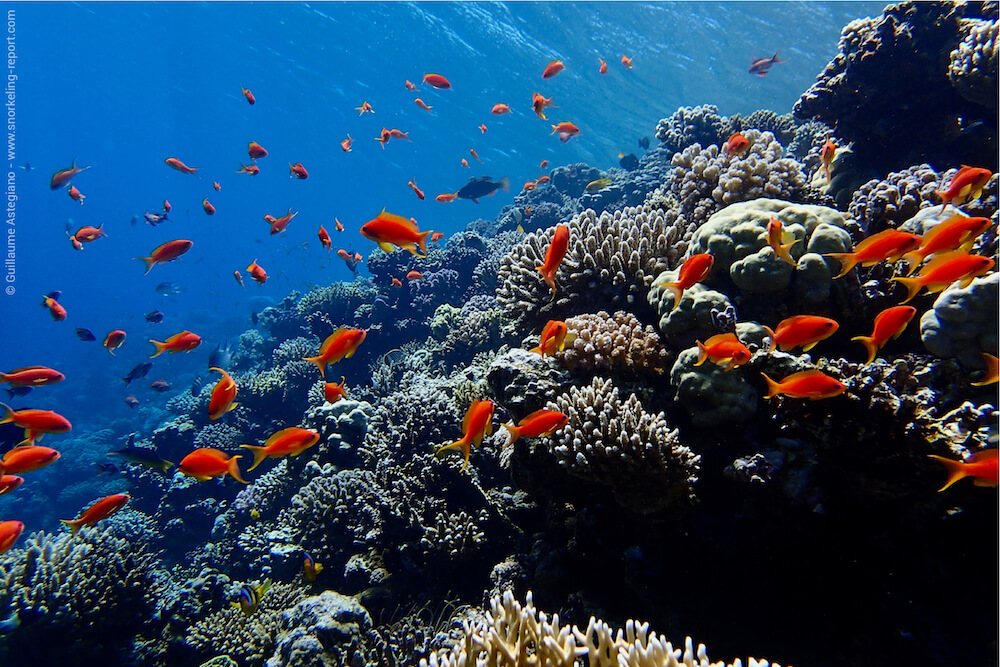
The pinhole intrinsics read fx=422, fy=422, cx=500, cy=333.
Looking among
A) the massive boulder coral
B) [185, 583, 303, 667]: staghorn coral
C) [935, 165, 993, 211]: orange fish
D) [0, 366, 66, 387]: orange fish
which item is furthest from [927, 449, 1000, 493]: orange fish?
[0, 366, 66, 387]: orange fish

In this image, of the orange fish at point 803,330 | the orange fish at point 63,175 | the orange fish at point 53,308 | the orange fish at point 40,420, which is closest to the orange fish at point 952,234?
the orange fish at point 803,330

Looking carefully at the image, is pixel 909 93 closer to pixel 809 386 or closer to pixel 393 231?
pixel 809 386

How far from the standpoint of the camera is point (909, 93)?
19.8ft

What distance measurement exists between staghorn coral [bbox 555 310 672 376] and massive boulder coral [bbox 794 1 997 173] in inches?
200

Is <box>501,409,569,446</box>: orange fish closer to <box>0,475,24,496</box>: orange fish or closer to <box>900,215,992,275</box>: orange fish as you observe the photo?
<box>900,215,992,275</box>: orange fish

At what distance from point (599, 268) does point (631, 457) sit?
239 centimetres

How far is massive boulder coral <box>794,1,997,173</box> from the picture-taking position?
546cm

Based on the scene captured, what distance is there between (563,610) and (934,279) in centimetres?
346

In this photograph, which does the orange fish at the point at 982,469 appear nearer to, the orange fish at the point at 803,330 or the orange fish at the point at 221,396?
the orange fish at the point at 803,330

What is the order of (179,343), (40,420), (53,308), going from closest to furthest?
(40,420)
(179,343)
(53,308)

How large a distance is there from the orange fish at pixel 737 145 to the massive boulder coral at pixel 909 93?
212 cm

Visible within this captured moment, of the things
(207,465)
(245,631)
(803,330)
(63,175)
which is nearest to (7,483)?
(207,465)

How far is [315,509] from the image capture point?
583cm

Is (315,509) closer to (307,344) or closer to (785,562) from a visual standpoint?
(785,562)
